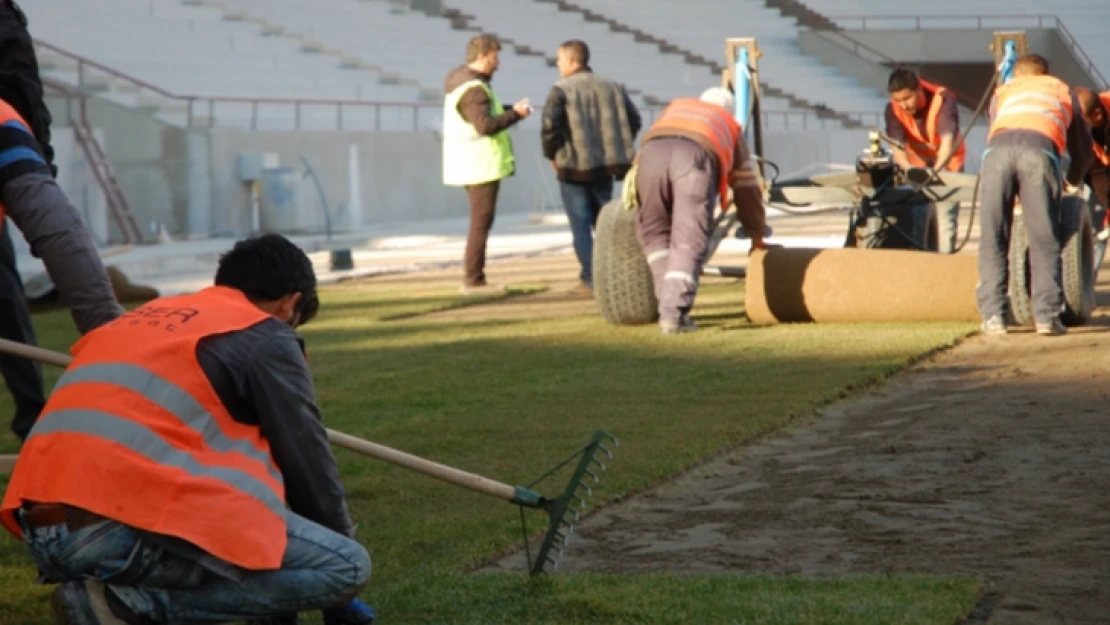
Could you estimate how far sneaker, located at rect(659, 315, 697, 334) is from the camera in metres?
10.4

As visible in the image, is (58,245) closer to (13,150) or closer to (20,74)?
(13,150)

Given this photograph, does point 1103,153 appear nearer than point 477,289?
Yes

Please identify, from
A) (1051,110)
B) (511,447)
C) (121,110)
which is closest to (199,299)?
(511,447)

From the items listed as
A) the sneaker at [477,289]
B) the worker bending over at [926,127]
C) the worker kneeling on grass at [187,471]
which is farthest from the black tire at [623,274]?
the worker kneeling on grass at [187,471]

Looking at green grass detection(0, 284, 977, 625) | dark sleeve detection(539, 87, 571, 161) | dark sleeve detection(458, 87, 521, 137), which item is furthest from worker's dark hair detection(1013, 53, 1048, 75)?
dark sleeve detection(458, 87, 521, 137)

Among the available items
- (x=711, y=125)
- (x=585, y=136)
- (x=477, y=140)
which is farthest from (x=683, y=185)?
(x=477, y=140)

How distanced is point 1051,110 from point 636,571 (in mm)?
5269

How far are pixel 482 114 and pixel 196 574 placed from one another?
381 inches

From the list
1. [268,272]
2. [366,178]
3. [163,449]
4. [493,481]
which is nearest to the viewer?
[163,449]

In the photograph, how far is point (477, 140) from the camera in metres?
13.4

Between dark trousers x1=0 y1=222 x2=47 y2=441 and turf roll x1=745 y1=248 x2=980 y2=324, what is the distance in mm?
5134

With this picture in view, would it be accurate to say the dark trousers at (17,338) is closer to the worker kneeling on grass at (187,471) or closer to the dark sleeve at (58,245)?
the dark sleeve at (58,245)

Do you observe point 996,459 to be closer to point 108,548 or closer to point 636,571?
point 636,571

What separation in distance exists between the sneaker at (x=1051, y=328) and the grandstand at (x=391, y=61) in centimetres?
1371
